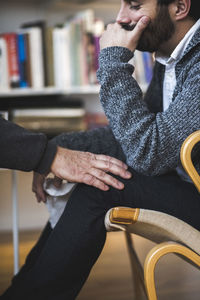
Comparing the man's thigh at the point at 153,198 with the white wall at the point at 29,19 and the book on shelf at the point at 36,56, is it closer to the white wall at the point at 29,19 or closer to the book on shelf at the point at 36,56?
the book on shelf at the point at 36,56

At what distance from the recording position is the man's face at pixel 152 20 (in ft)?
4.10

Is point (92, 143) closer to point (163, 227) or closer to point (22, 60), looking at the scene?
point (163, 227)

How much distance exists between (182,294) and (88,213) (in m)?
0.85

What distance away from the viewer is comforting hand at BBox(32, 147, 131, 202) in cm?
110

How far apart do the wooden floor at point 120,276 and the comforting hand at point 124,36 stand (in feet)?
3.11

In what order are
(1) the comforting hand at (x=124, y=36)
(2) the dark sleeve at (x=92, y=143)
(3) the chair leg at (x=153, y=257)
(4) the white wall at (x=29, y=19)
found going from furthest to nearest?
(4) the white wall at (x=29, y=19), (2) the dark sleeve at (x=92, y=143), (1) the comforting hand at (x=124, y=36), (3) the chair leg at (x=153, y=257)

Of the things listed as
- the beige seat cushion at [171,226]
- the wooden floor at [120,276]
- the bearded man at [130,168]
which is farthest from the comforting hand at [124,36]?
the wooden floor at [120,276]

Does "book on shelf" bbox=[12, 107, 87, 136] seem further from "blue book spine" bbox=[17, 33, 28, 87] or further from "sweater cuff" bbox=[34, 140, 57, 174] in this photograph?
"sweater cuff" bbox=[34, 140, 57, 174]

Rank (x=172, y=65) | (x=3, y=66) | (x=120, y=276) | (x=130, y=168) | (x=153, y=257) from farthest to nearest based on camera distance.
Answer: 1. (x=3, y=66)
2. (x=120, y=276)
3. (x=172, y=65)
4. (x=130, y=168)
5. (x=153, y=257)

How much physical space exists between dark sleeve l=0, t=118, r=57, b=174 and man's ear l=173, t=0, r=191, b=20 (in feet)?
1.68

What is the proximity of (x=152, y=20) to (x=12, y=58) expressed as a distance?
112 cm

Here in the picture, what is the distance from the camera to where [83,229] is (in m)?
1.04

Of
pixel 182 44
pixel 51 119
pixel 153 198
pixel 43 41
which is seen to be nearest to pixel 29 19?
pixel 43 41

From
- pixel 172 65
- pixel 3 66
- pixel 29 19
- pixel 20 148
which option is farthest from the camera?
pixel 29 19
